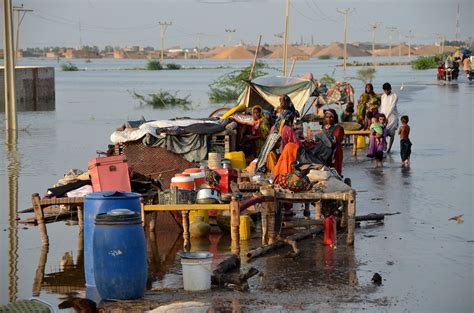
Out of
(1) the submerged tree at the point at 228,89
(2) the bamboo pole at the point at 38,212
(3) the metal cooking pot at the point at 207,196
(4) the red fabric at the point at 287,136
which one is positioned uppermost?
(4) the red fabric at the point at 287,136

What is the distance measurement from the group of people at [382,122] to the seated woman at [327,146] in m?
4.45

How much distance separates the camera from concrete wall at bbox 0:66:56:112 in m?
43.9

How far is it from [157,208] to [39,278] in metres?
1.45

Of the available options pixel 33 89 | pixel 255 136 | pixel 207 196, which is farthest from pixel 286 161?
pixel 33 89

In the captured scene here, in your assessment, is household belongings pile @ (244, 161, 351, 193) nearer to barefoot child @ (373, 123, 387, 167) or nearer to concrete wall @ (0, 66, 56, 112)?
barefoot child @ (373, 123, 387, 167)

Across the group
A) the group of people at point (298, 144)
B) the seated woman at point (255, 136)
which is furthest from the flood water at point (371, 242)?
the seated woman at point (255, 136)

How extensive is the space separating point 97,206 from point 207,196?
2022mm

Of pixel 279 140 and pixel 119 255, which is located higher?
pixel 279 140

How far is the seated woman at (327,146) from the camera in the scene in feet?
48.1

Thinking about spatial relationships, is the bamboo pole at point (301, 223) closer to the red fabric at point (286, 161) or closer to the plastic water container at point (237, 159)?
the red fabric at point (286, 161)

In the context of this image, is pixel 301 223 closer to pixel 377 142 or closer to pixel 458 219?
pixel 458 219

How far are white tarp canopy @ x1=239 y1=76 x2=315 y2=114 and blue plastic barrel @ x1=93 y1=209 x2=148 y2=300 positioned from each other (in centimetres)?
1305

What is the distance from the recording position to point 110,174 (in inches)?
472

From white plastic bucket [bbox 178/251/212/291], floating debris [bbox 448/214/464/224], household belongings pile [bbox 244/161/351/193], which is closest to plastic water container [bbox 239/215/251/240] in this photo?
household belongings pile [bbox 244/161/351/193]
